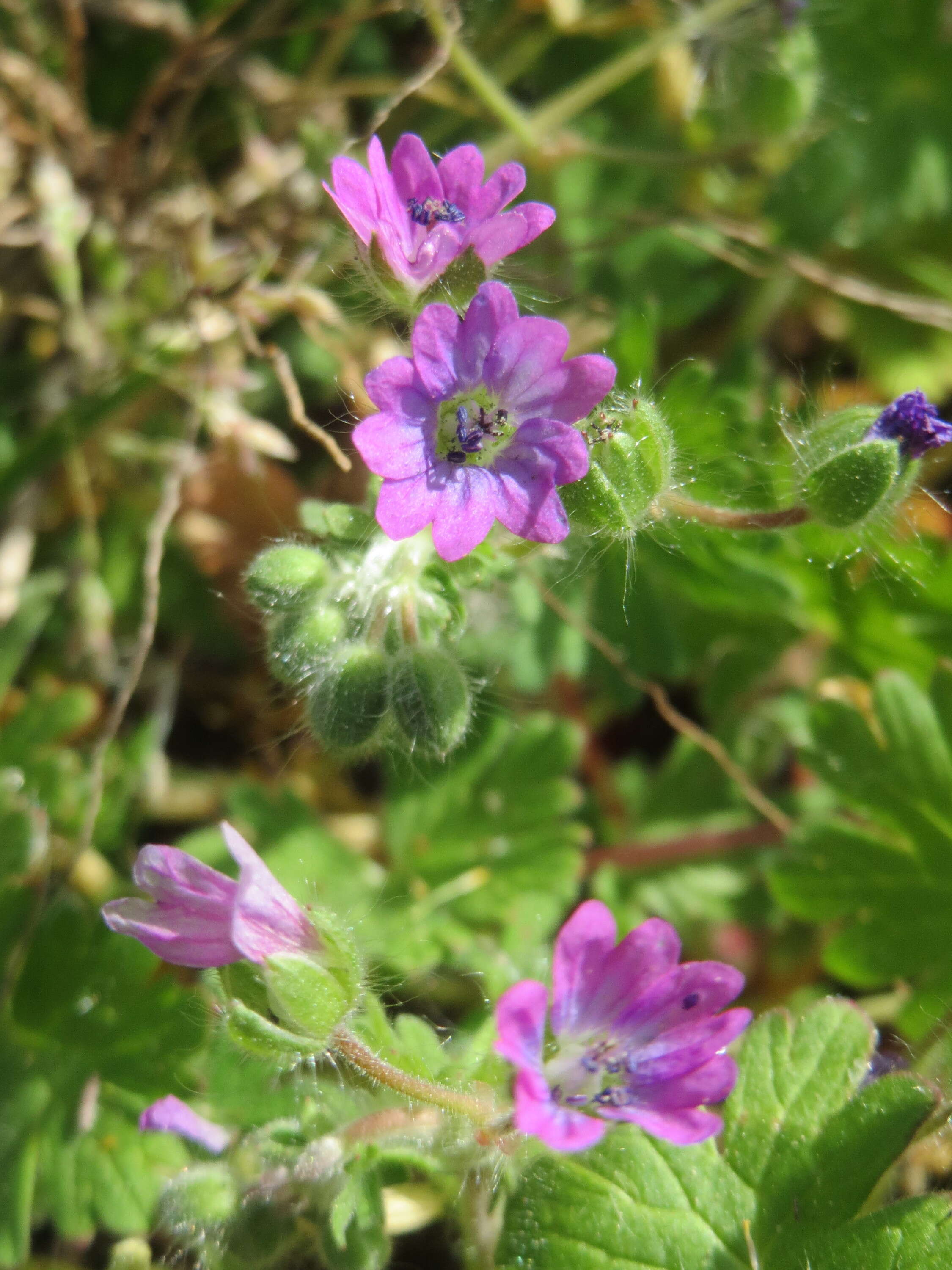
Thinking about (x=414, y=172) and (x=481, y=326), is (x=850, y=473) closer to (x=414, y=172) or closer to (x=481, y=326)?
(x=481, y=326)

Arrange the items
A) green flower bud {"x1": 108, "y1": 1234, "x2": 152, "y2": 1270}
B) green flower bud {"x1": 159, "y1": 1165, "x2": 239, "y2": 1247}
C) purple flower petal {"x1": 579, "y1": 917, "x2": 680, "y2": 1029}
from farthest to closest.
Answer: green flower bud {"x1": 108, "y1": 1234, "x2": 152, "y2": 1270}
green flower bud {"x1": 159, "y1": 1165, "x2": 239, "y2": 1247}
purple flower petal {"x1": 579, "y1": 917, "x2": 680, "y2": 1029}

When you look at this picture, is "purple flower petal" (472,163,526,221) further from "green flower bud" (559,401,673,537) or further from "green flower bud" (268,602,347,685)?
"green flower bud" (268,602,347,685)

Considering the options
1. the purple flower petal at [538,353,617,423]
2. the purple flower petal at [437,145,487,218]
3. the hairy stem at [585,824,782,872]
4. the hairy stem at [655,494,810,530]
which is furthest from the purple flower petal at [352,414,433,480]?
the hairy stem at [585,824,782,872]

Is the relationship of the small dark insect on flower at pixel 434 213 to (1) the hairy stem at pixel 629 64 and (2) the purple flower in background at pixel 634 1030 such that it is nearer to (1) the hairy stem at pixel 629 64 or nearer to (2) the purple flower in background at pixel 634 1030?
(2) the purple flower in background at pixel 634 1030

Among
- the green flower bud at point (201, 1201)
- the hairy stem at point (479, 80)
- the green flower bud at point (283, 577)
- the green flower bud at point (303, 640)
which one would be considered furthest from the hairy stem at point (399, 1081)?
the hairy stem at point (479, 80)

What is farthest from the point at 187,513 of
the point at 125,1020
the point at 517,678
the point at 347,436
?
the point at 125,1020

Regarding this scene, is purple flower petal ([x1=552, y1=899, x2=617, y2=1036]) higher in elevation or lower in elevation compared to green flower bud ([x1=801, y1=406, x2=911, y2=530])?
lower

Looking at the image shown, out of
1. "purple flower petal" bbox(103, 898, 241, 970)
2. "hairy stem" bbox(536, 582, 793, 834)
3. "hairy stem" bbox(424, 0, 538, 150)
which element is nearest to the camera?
"purple flower petal" bbox(103, 898, 241, 970)
